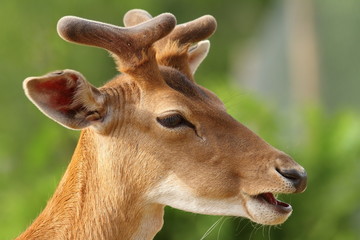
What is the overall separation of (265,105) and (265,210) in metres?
9.10

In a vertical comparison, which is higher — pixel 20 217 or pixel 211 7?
pixel 211 7

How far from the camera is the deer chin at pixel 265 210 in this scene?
7.28 meters

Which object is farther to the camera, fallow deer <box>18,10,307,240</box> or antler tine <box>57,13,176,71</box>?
fallow deer <box>18,10,307,240</box>

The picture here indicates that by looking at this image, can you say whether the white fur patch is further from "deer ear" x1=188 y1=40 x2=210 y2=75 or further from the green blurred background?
the green blurred background

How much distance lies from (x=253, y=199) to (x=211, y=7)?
1070 inches

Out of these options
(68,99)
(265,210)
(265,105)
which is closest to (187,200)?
(265,210)

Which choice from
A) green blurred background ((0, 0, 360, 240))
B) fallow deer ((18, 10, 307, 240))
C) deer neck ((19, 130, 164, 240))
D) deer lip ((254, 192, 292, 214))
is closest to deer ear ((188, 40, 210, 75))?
green blurred background ((0, 0, 360, 240))

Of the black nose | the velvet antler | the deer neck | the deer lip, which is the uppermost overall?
the velvet antler

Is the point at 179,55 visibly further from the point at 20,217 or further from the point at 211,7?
the point at 211,7

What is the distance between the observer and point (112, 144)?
749cm

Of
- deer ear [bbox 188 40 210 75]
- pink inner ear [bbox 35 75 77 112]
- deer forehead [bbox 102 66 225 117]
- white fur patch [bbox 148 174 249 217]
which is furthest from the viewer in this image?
deer ear [bbox 188 40 210 75]

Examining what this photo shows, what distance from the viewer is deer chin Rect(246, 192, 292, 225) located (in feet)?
23.9

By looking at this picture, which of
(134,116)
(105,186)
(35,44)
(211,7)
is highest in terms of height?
(211,7)

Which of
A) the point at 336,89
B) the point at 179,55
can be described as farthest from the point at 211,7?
the point at 179,55
